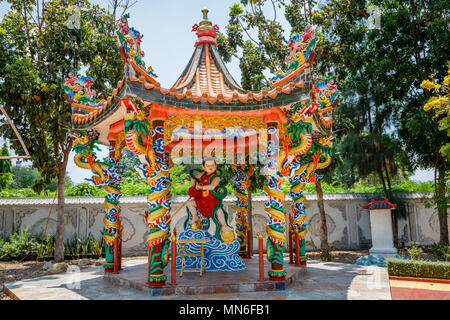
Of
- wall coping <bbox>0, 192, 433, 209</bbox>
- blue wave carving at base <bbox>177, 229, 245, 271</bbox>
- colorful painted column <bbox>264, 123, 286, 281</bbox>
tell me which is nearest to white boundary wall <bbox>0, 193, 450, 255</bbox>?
wall coping <bbox>0, 192, 433, 209</bbox>

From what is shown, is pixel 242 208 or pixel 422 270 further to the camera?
pixel 242 208

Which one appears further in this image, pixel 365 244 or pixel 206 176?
pixel 365 244

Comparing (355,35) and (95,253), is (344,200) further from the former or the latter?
(95,253)

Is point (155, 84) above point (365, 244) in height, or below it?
above

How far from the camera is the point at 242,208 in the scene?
9.71 m

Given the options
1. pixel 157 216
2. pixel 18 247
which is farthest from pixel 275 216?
pixel 18 247

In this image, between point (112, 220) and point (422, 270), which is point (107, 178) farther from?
point (422, 270)

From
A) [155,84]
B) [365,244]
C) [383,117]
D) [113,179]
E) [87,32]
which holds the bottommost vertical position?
[365,244]

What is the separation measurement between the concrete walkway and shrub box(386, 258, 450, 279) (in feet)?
1.04

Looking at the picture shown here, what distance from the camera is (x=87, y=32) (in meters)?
12.1

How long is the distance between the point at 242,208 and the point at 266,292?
402cm

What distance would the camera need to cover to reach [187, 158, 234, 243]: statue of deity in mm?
7543

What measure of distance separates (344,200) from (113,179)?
437 inches

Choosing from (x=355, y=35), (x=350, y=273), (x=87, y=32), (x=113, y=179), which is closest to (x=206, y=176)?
(x=113, y=179)
